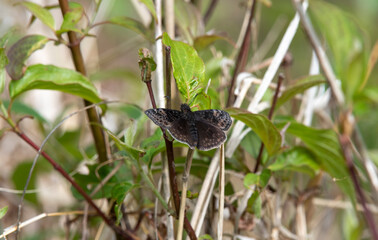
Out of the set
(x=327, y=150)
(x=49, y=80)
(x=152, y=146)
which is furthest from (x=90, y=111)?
(x=327, y=150)

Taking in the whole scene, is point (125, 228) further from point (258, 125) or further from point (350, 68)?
point (350, 68)

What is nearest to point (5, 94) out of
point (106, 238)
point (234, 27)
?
point (106, 238)

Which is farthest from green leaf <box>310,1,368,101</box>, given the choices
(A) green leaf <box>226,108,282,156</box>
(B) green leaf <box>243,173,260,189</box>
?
(B) green leaf <box>243,173,260,189</box>

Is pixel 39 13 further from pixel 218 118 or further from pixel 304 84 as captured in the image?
pixel 304 84

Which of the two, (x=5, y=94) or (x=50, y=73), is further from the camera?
(x=5, y=94)

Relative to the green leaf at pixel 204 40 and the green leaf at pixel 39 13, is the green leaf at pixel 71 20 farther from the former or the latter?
the green leaf at pixel 204 40
